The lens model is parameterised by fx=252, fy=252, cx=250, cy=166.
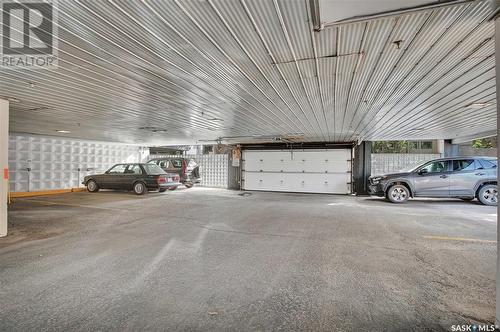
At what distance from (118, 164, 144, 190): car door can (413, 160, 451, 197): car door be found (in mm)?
10638

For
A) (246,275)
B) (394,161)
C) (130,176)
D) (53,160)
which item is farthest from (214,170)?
(246,275)

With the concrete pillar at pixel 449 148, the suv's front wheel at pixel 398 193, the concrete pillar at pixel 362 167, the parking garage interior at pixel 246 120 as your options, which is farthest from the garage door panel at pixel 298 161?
the parking garage interior at pixel 246 120

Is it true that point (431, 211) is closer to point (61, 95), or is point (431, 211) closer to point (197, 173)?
point (61, 95)

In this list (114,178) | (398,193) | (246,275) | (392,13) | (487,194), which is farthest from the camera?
(114,178)

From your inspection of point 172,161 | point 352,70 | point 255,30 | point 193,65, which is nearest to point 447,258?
point 352,70

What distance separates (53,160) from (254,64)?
11.9 metres

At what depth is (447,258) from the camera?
3.58m

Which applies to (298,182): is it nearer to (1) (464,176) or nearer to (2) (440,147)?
(1) (464,176)

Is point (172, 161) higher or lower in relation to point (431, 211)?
higher

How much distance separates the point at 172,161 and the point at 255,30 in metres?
11.3

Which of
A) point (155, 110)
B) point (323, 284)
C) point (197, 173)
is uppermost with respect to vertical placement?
point (155, 110)

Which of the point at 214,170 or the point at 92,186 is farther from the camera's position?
the point at 214,170

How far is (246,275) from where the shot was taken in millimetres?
3033

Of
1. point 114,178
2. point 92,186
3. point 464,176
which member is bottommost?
point 92,186
